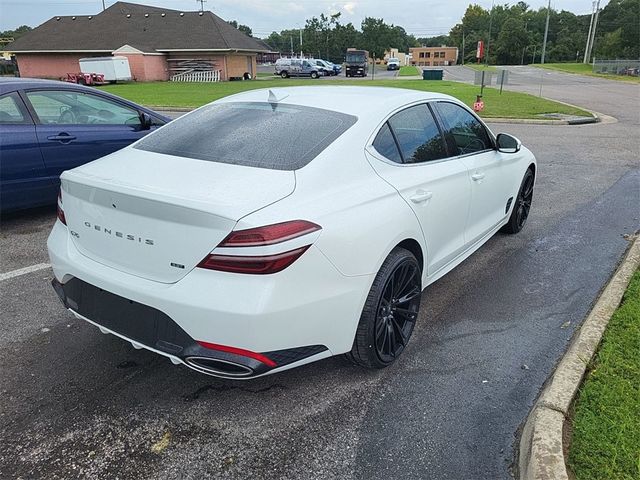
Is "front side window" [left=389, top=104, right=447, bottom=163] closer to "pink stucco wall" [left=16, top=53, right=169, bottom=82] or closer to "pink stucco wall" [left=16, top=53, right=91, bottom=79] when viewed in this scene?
"pink stucco wall" [left=16, top=53, right=169, bottom=82]

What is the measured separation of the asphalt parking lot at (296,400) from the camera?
239cm

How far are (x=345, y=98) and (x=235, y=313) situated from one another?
1840 mm

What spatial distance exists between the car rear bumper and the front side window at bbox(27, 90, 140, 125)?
3653mm

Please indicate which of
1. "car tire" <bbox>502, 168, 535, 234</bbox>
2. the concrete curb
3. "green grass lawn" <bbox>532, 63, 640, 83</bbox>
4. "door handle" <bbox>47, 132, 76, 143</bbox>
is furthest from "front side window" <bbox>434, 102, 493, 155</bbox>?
"green grass lawn" <bbox>532, 63, 640, 83</bbox>

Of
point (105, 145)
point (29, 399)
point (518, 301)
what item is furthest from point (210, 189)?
point (105, 145)

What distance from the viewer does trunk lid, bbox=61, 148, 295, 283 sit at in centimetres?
230

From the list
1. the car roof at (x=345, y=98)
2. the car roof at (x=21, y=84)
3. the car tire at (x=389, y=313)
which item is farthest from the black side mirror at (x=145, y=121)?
the car tire at (x=389, y=313)

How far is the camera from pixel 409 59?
120 meters

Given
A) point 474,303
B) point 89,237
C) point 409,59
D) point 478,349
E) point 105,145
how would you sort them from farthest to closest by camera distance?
point 409,59
point 105,145
point 474,303
point 478,349
point 89,237

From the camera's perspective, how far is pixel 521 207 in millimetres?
5527

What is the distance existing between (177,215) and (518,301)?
9.58ft

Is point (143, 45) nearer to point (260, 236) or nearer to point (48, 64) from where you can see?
point (48, 64)

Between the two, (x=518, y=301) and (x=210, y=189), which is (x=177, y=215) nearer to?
(x=210, y=189)

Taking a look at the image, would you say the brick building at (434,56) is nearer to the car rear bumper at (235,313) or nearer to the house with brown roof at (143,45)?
the house with brown roof at (143,45)
